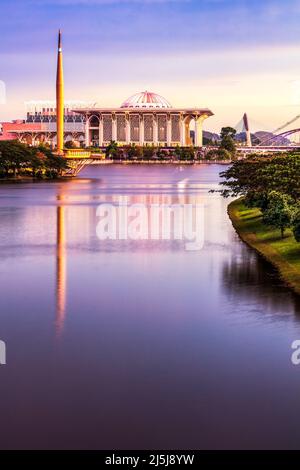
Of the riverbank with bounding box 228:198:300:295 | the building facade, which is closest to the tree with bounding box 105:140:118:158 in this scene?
the building facade

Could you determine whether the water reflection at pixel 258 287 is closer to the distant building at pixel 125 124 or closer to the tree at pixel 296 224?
the tree at pixel 296 224

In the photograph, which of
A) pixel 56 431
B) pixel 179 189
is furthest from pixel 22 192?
pixel 56 431

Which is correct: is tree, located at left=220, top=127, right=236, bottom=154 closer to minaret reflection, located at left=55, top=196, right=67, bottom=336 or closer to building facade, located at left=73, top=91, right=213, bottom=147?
building facade, located at left=73, top=91, right=213, bottom=147

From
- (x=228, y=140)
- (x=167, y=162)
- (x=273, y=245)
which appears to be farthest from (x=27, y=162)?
(x=228, y=140)

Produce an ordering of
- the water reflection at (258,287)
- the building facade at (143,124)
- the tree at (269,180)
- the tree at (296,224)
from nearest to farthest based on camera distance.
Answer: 1. the water reflection at (258,287)
2. the tree at (296,224)
3. the tree at (269,180)
4. the building facade at (143,124)

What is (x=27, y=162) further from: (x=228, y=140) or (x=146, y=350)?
(x=228, y=140)

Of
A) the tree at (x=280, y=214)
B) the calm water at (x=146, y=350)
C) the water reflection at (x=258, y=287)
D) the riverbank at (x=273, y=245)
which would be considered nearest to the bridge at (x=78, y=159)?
the riverbank at (x=273, y=245)
